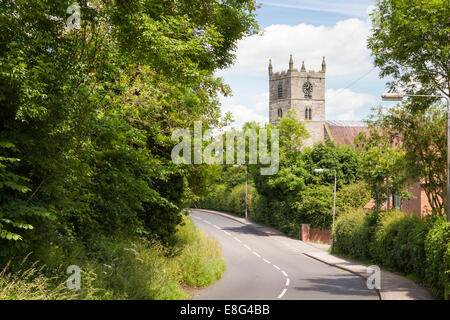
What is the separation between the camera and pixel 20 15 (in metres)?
8.34

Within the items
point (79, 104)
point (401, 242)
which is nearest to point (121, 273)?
point (79, 104)

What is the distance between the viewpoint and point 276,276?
23.9 m

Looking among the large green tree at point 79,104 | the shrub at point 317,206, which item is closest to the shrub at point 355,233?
the shrub at point 317,206

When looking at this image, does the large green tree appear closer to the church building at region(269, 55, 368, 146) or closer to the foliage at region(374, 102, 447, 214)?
the foliage at region(374, 102, 447, 214)

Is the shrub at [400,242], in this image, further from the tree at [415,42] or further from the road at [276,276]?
the tree at [415,42]

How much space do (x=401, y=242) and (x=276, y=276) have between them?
6.52m

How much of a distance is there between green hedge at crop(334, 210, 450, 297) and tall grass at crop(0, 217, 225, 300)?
341 inches

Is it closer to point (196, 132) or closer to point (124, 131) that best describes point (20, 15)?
point (124, 131)

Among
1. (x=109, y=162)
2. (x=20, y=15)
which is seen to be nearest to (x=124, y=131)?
(x=109, y=162)

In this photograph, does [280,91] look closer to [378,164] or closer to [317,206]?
[317,206]

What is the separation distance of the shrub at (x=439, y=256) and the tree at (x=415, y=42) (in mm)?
5576

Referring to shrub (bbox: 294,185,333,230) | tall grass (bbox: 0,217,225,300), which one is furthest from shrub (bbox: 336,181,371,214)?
tall grass (bbox: 0,217,225,300)

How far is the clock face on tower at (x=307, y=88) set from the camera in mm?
101562
